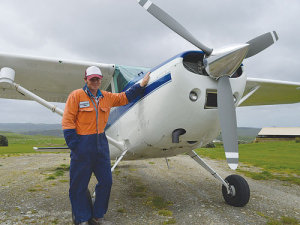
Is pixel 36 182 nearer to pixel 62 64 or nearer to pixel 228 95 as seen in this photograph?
pixel 62 64

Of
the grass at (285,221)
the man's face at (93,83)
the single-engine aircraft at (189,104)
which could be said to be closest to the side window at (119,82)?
the single-engine aircraft at (189,104)

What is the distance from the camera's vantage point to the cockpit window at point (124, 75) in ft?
14.4

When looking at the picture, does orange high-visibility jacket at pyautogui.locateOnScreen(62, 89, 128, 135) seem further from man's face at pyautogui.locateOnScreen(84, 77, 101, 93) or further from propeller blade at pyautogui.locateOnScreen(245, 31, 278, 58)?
propeller blade at pyautogui.locateOnScreen(245, 31, 278, 58)

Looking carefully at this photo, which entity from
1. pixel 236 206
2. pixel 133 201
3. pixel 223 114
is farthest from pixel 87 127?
pixel 236 206

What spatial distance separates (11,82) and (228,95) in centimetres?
442

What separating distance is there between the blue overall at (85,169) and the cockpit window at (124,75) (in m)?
1.58

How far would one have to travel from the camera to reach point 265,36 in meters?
3.55

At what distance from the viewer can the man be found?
2730 millimetres

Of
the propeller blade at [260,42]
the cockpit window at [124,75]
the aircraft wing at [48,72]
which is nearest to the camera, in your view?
the propeller blade at [260,42]

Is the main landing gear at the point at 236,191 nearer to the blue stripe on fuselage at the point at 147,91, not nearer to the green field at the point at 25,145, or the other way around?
the blue stripe on fuselage at the point at 147,91

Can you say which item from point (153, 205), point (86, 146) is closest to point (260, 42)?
point (86, 146)

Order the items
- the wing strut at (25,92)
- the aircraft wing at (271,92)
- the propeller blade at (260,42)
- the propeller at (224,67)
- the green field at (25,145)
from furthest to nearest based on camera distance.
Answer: the green field at (25,145)
the aircraft wing at (271,92)
the wing strut at (25,92)
the propeller blade at (260,42)
the propeller at (224,67)

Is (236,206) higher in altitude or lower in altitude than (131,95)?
lower

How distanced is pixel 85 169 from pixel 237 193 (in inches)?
106
